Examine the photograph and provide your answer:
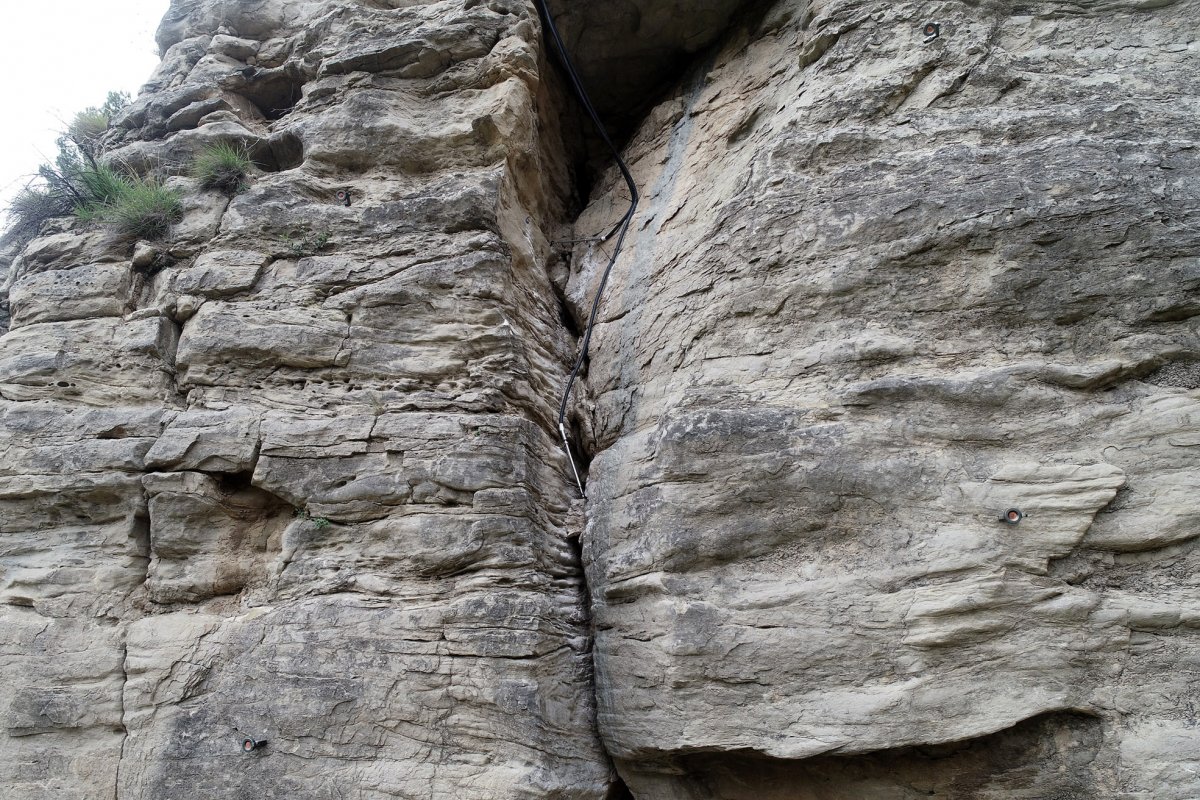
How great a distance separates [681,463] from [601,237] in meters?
2.65

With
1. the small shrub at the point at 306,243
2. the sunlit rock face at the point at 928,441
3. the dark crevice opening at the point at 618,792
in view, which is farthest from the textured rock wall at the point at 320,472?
the sunlit rock face at the point at 928,441

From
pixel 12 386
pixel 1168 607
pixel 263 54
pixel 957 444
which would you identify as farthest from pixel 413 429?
pixel 263 54

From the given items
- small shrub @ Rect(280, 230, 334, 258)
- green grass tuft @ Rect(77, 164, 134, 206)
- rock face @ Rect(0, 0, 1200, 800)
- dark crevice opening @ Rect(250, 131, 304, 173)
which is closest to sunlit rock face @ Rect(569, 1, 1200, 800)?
rock face @ Rect(0, 0, 1200, 800)

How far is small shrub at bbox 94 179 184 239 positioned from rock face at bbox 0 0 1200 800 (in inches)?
7.5

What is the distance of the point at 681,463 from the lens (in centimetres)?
362

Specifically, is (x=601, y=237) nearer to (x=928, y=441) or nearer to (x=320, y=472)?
(x=320, y=472)

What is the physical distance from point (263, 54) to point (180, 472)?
13.8ft

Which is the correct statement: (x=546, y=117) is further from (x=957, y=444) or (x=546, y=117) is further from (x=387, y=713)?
(x=387, y=713)

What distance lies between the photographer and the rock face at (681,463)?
A: 2984 mm

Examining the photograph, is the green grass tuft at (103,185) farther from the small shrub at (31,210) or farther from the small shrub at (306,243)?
the small shrub at (306,243)

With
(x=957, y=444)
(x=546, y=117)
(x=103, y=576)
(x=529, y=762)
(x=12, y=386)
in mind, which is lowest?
(x=529, y=762)

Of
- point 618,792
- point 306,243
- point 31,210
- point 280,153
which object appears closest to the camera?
point 618,792

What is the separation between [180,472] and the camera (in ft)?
13.0

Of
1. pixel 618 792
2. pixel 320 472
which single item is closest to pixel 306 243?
pixel 320 472
